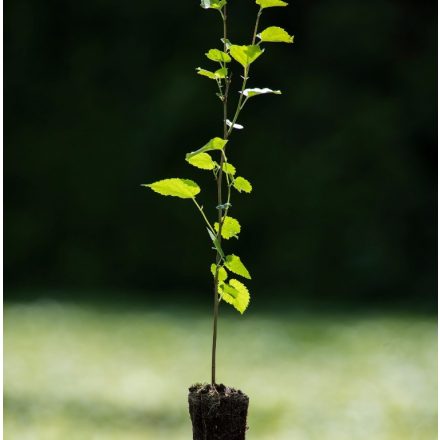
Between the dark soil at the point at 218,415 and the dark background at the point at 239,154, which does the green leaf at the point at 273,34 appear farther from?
the dark background at the point at 239,154

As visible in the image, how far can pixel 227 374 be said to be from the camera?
2.55m

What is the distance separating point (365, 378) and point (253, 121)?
1.35 meters

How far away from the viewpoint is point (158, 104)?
11.7 feet

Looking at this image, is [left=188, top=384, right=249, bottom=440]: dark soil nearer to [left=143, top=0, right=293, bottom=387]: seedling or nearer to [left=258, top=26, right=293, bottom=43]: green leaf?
[left=143, top=0, right=293, bottom=387]: seedling

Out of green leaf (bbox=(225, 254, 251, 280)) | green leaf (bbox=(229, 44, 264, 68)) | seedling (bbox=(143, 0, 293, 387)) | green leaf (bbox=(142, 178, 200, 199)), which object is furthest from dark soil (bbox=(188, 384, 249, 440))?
green leaf (bbox=(229, 44, 264, 68))

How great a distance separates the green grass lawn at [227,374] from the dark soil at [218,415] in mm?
921

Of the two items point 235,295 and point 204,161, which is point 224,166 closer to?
point 204,161

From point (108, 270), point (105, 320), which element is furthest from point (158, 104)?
point (105, 320)

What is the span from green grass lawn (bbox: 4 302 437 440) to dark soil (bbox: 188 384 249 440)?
0.92 metres

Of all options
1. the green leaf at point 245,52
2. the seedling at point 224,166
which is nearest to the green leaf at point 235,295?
the seedling at point 224,166

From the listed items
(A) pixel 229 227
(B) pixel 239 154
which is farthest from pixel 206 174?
(A) pixel 229 227

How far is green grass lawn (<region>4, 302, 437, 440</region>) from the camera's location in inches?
86.0

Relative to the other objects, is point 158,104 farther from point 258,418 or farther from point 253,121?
point 258,418

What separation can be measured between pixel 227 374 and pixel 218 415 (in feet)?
4.51
